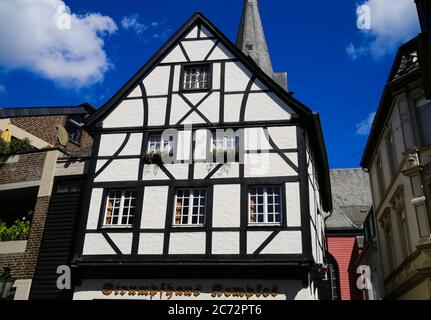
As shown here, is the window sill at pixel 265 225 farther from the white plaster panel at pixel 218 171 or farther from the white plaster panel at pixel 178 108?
→ the white plaster panel at pixel 178 108

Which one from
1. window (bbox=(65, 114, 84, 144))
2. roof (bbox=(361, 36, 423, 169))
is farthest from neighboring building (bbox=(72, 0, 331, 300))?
window (bbox=(65, 114, 84, 144))

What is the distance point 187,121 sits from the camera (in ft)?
47.6

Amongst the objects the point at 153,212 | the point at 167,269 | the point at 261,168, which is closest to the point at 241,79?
the point at 261,168

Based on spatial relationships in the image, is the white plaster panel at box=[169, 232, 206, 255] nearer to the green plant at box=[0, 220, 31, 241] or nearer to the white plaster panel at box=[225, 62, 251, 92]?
the white plaster panel at box=[225, 62, 251, 92]

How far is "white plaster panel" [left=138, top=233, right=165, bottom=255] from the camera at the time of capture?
12777mm

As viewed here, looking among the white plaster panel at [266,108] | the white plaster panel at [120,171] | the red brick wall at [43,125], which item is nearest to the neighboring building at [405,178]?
the white plaster panel at [266,108]

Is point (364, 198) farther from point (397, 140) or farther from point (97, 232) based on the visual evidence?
point (97, 232)

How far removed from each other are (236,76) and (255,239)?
228 inches

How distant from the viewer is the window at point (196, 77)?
14953mm

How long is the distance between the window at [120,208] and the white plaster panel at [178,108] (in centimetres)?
290

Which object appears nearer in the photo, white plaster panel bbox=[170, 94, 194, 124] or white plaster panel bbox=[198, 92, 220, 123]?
white plaster panel bbox=[198, 92, 220, 123]

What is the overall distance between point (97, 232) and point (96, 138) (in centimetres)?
347

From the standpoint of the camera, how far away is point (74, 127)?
22516 millimetres

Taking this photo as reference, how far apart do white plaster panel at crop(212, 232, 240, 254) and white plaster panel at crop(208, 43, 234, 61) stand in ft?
21.0
